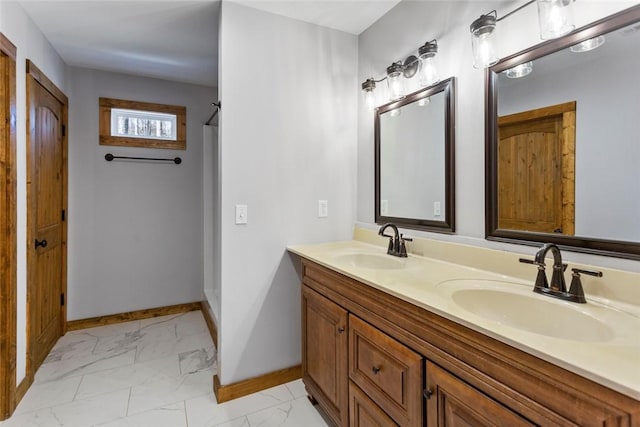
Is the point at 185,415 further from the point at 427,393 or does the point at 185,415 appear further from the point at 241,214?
the point at 427,393

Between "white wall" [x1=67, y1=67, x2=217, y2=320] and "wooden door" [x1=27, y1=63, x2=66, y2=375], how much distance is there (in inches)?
5.7

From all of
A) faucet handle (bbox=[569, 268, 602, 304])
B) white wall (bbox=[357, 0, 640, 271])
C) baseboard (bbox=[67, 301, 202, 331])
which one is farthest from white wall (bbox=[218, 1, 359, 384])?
baseboard (bbox=[67, 301, 202, 331])

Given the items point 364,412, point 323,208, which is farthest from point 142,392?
point 323,208

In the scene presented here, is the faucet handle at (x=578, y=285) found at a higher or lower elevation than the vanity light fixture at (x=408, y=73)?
lower

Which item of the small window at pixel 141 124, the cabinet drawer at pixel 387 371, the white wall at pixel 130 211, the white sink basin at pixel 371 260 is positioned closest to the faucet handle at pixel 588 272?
the cabinet drawer at pixel 387 371

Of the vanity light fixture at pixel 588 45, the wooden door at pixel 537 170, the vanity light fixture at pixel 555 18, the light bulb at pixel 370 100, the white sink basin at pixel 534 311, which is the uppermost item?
the light bulb at pixel 370 100

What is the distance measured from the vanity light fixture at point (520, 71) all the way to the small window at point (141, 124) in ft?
9.81

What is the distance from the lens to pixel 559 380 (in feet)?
2.19

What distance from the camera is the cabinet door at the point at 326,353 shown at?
1.49 metres

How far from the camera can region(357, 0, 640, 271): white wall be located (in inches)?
49.1

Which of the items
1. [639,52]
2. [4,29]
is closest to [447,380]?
[639,52]

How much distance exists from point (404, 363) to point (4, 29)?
268cm

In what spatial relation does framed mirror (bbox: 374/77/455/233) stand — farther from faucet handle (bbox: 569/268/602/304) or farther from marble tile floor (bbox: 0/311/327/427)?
marble tile floor (bbox: 0/311/327/427)

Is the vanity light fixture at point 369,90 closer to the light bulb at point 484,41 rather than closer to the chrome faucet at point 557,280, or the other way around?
the light bulb at point 484,41
